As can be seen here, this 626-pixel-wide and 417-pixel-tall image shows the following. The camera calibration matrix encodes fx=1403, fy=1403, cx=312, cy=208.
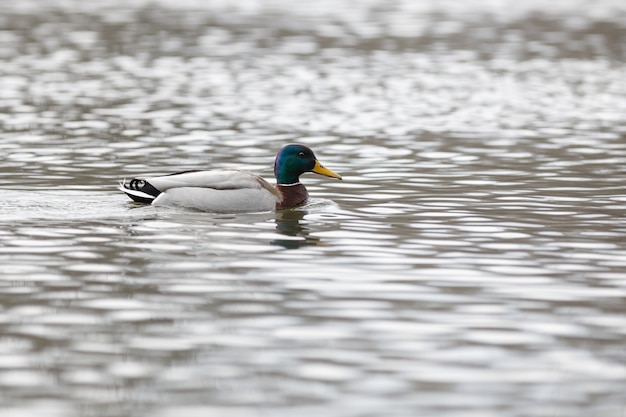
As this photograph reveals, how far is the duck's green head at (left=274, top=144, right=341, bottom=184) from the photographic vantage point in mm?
15414

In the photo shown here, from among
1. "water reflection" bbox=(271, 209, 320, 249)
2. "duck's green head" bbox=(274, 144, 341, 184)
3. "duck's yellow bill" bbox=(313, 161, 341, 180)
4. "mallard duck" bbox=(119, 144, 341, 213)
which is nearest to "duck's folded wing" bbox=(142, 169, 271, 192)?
"mallard duck" bbox=(119, 144, 341, 213)

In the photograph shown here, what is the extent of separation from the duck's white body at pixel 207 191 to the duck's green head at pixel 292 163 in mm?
818

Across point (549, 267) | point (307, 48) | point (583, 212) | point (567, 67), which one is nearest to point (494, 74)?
point (567, 67)

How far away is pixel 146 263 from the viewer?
1159cm

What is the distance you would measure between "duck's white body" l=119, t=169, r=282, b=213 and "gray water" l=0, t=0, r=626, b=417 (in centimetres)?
19

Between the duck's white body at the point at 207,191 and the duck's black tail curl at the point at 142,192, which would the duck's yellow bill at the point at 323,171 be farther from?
the duck's black tail curl at the point at 142,192

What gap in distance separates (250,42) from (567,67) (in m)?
8.83

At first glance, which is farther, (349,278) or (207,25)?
(207,25)

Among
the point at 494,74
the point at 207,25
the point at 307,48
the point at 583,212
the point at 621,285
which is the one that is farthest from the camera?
the point at 207,25

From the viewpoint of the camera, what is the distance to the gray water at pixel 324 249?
26.6 feet

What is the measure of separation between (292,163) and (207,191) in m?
1.46

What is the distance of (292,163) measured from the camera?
15438 mm

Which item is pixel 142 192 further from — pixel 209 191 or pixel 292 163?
pixel 292 163

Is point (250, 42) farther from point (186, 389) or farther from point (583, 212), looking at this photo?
point (186, 389)
